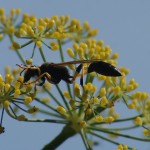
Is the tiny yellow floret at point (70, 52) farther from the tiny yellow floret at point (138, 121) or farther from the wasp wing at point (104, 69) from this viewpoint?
the tiny yellow floret at point (138, 121)

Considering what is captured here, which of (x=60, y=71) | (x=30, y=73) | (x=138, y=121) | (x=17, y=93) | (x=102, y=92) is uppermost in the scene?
(x=30, y=73)

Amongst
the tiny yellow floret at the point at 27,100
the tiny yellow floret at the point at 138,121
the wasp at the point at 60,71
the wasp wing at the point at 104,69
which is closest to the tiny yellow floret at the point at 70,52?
the wasp at the point at 60,71

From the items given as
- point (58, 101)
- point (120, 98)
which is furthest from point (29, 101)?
point (120, 98)

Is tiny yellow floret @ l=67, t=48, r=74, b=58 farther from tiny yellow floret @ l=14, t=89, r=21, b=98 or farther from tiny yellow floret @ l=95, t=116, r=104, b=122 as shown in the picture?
tiny yellow floret @ l=14, t=89, r=21, b=98

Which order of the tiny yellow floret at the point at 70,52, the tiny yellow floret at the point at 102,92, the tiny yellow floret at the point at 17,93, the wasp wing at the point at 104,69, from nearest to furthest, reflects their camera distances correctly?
the tiny yellow floret at the point at 17,93 → the wasp wing at the point at 104,69 → the tiny yellow floret at the point at 102,92 → the tiny yellow floret at the point at 70,52

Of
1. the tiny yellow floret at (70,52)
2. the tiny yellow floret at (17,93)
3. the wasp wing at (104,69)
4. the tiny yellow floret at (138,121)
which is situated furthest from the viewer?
the tiny yellow floret at (70,52)

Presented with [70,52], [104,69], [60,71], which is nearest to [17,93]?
[60,71]

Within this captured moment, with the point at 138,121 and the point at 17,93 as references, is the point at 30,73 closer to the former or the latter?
the point at 17,93

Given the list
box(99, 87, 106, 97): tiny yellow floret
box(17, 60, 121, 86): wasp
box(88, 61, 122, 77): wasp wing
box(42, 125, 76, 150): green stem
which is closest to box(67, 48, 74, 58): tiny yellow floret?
box(17, 60, 121, 86): wasp
